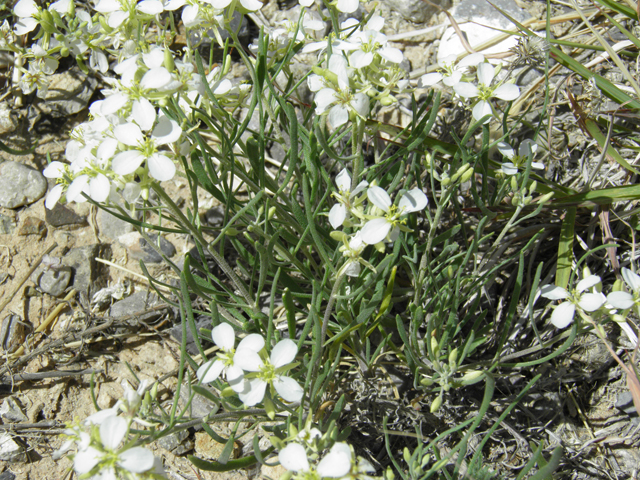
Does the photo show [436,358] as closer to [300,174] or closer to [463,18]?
[300,174]

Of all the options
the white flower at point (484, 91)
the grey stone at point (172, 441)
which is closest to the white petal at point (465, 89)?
the white flower at point (484, 91)

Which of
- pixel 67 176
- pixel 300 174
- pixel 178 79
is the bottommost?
pixel 300 174

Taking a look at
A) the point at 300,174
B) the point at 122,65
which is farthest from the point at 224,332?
the point at 122,65

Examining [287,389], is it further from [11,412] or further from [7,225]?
[7,225]

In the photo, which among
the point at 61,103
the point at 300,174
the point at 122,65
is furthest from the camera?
the point at 61,103

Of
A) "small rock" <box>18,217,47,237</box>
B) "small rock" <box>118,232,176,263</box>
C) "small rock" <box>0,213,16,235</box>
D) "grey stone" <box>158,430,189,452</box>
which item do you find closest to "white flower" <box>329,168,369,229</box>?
"grey stone" <box>158,430,189,452</box>

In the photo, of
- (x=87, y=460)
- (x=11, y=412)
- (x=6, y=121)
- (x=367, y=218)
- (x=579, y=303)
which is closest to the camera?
(x=87, y=460)

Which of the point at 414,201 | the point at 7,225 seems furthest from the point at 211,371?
the point at 7,225
